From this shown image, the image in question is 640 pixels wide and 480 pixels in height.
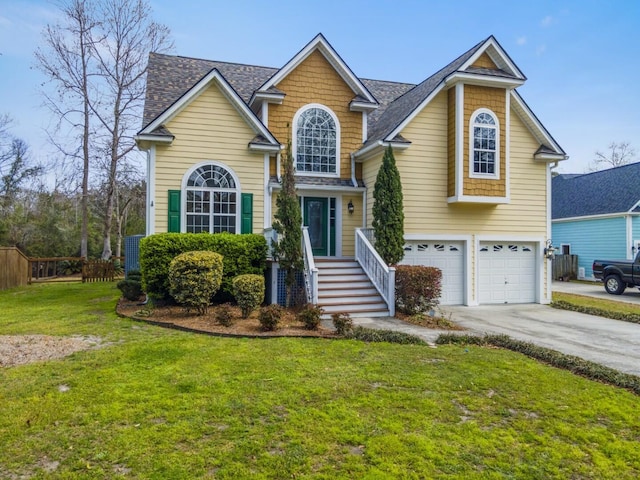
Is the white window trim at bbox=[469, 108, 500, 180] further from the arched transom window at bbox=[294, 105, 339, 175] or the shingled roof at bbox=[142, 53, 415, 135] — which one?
the arched transom window at bbox=[294, 105, 339, 175]

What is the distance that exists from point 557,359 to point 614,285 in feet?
45.6

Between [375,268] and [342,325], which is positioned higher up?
[375,268]

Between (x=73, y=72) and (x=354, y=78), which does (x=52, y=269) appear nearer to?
(x=73, y=72)

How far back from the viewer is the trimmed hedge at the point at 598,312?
36.5 ft

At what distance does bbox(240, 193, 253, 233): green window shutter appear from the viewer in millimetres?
12250

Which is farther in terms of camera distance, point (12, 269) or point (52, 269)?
point (52, 269)

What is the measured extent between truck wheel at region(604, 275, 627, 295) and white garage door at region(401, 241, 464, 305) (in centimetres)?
846

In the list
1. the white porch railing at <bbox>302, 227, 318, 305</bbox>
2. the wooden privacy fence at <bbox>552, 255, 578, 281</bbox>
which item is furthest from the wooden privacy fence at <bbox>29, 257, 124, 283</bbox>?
the wooden privacy fence at <bbox>552, 255, 578, 281</bbox>

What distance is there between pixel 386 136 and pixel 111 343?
9.47m

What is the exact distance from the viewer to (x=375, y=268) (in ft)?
38.5

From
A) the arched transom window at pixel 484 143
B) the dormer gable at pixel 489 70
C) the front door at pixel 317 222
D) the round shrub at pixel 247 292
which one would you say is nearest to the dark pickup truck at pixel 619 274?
the arched transom window at pixel 484 143

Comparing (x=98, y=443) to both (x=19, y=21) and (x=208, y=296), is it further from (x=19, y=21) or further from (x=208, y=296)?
(x=19, y=21)

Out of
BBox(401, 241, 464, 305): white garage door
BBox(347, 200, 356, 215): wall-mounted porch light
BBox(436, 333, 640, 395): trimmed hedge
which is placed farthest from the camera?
BBox(347, 200, 356, 215): wall-mounted porch light

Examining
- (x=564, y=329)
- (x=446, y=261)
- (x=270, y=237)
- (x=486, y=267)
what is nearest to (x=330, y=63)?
(x=270, y=237)
